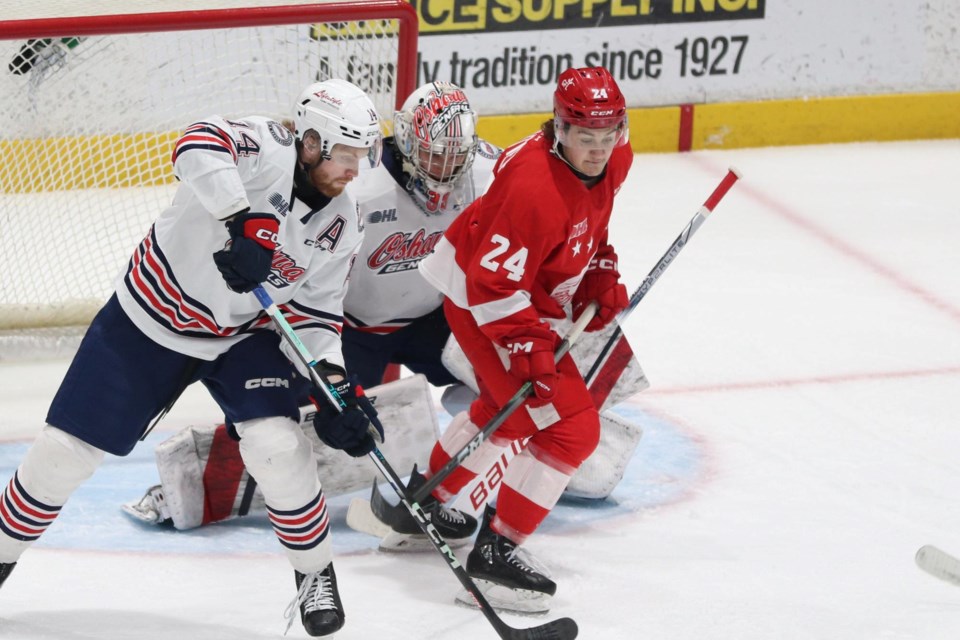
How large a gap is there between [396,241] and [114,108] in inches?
45.2

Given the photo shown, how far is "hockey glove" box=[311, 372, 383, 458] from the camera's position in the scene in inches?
104

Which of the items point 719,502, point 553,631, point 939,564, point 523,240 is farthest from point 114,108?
point 939,564

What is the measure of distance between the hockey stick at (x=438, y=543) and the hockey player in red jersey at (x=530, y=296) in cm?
16

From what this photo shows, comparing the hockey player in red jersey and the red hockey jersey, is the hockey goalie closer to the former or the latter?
the hockey player in red jersey

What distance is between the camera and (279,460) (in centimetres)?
263

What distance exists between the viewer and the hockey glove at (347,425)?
8.66ft

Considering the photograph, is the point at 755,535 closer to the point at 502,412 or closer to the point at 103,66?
the point at 502,412

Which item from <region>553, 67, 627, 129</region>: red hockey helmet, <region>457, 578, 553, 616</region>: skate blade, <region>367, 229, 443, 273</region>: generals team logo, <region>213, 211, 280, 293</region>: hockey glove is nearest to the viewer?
<region>213, 211, 280, 293</region>: hockey glove

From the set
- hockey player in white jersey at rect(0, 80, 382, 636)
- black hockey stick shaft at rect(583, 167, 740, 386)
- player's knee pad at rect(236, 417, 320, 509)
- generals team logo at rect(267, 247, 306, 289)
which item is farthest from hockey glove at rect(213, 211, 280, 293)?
black hockey stick shaft at rect(583, 167, 740, 386)

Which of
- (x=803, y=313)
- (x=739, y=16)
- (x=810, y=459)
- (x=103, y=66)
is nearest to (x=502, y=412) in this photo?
(x=810, y=459)

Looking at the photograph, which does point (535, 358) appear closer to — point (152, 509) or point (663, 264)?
point (663, 264)

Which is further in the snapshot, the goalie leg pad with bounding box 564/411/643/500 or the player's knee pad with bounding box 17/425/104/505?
the goalie leg pad with bounding box 564/411/643/500

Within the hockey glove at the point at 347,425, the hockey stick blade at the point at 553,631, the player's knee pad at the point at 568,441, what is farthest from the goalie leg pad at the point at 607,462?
the hockey glove at the point at 347,425

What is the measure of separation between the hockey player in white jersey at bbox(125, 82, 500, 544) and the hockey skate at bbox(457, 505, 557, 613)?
0.75ft
